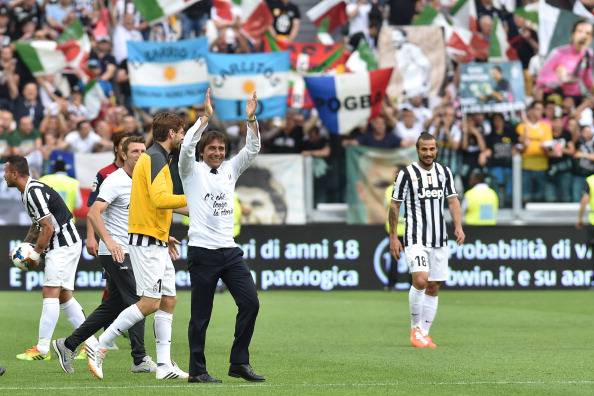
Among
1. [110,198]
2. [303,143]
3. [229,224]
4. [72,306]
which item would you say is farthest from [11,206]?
[229,224]

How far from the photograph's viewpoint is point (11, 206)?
82.3ft

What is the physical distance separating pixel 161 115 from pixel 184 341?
505 cm

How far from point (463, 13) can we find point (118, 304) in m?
16.6

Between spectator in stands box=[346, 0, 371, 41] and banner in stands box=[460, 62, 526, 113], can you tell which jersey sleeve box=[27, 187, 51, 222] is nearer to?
banner in stands box=[460, 62, 526, 113]

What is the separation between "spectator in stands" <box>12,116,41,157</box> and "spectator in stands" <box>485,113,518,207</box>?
8455 mm

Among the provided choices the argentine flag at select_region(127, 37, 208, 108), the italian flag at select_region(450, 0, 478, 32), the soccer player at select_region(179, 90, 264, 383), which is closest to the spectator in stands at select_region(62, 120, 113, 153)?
the argentine flag at select_region(127, 37, 208, 108)

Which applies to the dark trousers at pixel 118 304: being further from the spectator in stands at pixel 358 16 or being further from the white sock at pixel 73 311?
the spectator in stands at pixel 358 16

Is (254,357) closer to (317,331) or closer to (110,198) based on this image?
(110,198)

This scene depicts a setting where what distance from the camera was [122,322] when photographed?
11430 mm

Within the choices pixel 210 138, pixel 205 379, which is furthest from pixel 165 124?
pixel 205 379

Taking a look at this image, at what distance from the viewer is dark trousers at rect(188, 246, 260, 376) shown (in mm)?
10992

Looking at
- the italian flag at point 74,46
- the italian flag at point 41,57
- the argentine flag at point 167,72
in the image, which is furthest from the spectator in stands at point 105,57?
the argentine flag at point 167,72

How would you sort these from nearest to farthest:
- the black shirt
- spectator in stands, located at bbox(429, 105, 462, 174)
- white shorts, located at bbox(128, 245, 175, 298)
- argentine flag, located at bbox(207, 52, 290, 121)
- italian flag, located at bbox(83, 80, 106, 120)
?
white shorts, located at bbox(128, 245, 175, 298) < argentine flag, located at bbox(207, 52, 290, 121) < spectator in stands, located at bbox(429, 105, 462, 174) < italian flag, located at bbox(83, 80, 106, 120) < the black shirt

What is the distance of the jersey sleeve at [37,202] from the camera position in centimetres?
1302
